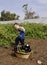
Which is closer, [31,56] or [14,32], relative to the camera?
[31,56]

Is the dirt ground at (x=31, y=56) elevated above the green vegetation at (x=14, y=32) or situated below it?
below

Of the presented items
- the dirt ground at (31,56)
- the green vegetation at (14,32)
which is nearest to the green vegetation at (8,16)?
the green vegetation at (14,32)

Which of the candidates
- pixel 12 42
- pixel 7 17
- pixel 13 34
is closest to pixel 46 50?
pixel 12 42

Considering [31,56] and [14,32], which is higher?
[14,32]

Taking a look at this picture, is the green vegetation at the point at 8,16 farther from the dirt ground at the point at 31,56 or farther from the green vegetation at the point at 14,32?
the dirt ground at the point at 31,56

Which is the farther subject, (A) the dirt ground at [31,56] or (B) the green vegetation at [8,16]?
(B) the green vegetation at [8,16]

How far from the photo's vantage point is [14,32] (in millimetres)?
11656

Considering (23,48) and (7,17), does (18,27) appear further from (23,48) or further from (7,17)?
(7,17)

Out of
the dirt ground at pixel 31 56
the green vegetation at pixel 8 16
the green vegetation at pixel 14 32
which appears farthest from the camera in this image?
the green vegetation at pixel 8 16

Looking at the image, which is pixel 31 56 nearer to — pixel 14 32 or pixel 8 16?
pixel 14 32

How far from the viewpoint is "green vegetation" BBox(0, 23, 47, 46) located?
10422mm

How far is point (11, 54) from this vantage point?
862cm

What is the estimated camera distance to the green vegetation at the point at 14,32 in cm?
1042

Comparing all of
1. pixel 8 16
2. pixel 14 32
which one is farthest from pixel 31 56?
pixel 8 16
